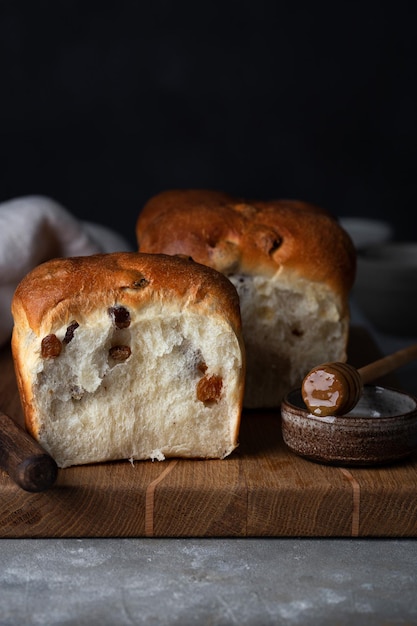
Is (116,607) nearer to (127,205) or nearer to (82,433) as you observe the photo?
(82,433)

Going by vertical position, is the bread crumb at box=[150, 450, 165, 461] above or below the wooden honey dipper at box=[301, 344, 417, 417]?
below

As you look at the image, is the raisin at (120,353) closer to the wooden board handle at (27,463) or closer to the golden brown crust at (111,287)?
the golden brown crust at (111,287)

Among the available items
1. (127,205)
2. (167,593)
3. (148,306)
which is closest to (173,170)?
(127,205)

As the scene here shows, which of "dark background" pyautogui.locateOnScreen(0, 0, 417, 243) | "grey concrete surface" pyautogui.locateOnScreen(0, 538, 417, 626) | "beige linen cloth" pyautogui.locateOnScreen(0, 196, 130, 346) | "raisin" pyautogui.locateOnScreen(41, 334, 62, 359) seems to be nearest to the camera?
→ "grey concrete surface" pyautogui.locateOnScreen(0, 538, 417, 626)

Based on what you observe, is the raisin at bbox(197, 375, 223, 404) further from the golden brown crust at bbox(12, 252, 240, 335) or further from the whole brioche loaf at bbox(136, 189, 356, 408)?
the whole brioche loaf at bbox(136, 189, 356, 408)

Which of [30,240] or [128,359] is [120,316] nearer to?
[128,359]

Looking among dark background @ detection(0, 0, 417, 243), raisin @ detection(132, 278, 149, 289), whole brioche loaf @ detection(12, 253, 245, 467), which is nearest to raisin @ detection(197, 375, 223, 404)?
whole brioche loaf @ detection(12, 253, 245, 467)

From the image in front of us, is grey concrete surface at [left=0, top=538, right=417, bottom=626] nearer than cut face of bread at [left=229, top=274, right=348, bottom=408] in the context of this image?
Yes
